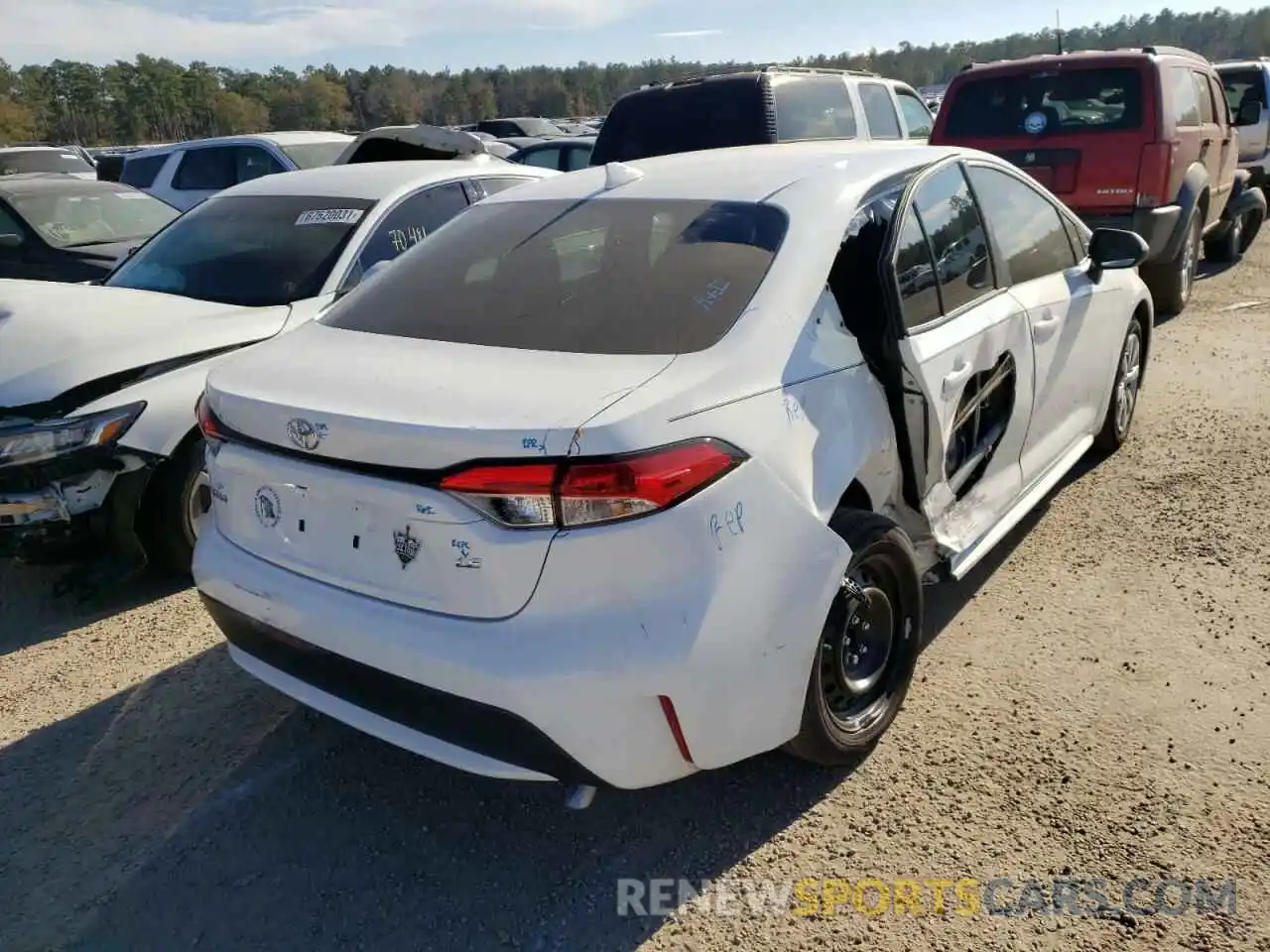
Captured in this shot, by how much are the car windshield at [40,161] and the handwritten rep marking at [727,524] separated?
18.9 m

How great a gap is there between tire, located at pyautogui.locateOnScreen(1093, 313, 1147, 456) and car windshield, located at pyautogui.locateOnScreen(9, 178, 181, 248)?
7.22m

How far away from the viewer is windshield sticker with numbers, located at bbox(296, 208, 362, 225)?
4.92m

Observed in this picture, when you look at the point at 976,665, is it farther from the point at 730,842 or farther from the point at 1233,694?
the point at 730,842

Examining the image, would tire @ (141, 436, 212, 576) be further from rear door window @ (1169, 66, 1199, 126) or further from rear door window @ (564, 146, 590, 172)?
rear door window @ (564, 146, 590, 172)

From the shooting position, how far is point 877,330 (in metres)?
2.93

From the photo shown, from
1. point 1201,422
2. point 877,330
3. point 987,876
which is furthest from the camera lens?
point 1201,422

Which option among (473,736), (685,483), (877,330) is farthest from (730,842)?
(877,330)

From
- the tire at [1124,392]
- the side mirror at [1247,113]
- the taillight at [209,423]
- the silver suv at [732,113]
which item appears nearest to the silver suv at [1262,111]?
the side mirror at [1247,113]

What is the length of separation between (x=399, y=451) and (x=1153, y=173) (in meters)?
7.04

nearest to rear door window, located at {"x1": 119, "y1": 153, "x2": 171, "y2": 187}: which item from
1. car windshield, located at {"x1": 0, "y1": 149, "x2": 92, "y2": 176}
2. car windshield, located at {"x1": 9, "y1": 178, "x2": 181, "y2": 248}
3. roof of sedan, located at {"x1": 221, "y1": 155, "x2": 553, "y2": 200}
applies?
car windshield, located at {"x1": 9, "y1": 178, "x2": 181, "y2": 248}

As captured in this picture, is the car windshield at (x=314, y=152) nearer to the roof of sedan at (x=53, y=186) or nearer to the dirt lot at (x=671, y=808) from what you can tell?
the roof of sedan at (x=53, y=186)

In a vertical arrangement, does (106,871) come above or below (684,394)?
below

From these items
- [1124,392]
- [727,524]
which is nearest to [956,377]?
[727,524]

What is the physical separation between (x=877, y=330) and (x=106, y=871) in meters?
2.56
